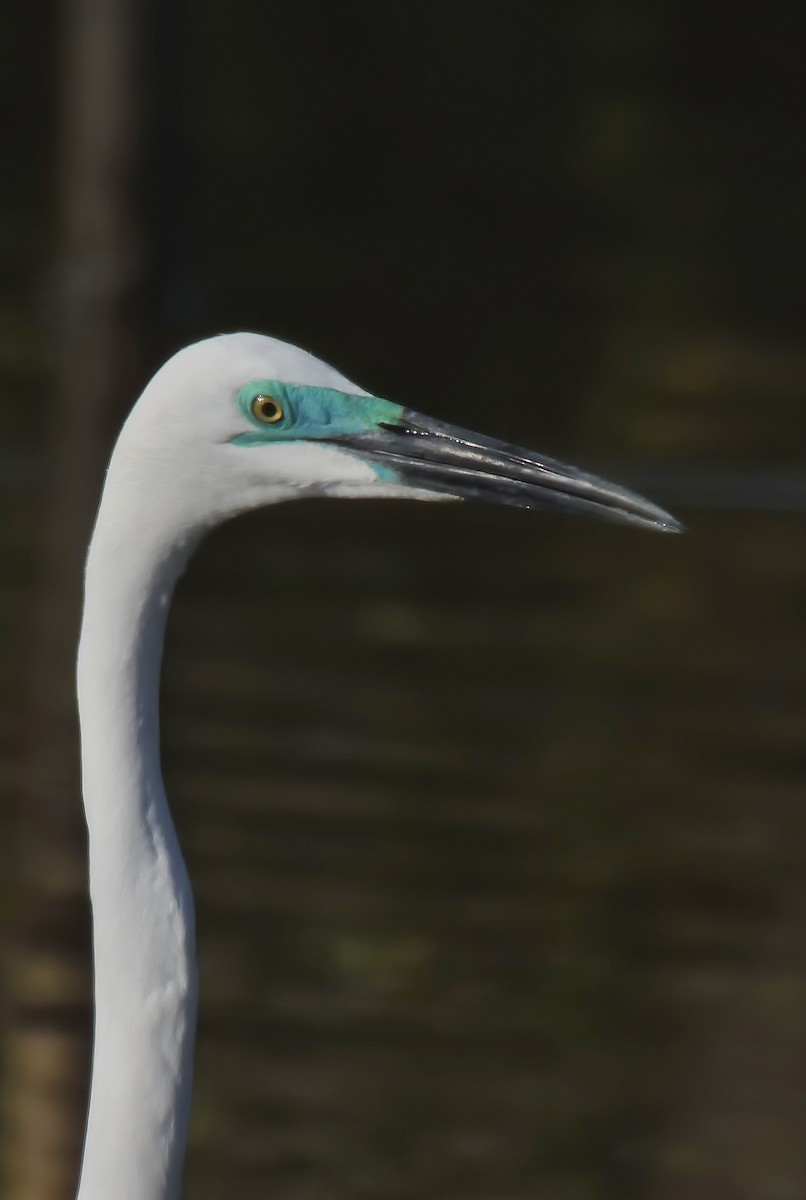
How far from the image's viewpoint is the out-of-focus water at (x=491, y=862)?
3.81 meters

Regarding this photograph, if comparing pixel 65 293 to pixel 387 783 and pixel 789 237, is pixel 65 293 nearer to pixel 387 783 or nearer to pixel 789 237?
pixel 387 783

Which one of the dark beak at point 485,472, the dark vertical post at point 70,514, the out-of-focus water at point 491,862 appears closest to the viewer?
the dark beak at point 485,472

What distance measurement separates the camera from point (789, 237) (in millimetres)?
10328

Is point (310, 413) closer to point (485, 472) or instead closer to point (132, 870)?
point (485, 472)

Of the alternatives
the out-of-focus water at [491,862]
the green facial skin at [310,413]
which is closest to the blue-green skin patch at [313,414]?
the green facial skin at [310,413]

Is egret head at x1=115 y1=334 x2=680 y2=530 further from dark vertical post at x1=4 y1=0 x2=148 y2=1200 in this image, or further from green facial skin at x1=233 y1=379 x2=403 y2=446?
dark vertical post at x1=4 y1=0 x2=148 y2=1200

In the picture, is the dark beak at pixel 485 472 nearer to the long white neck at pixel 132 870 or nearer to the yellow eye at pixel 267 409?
the yellow eye at pixel 267 409

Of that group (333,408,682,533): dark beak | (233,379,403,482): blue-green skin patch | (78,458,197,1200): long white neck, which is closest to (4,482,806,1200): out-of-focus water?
(78,458,197,1200): long white neck

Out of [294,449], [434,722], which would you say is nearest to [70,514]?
[294,449]

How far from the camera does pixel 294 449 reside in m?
1.97

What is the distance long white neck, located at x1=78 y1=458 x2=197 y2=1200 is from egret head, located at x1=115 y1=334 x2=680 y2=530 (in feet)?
0.17

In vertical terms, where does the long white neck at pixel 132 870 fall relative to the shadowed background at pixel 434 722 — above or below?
below

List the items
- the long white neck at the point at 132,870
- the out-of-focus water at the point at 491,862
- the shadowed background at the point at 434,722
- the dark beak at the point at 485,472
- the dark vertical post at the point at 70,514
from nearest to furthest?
the long white neck at the point at 132,870 < the dark beak at the point at 485,472 < the dark vertical post at the point at 70,514 < the shadowed background at the point at 434,722 < the out-of-focus water at the point at 491,862

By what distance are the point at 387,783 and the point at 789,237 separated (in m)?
6.35
